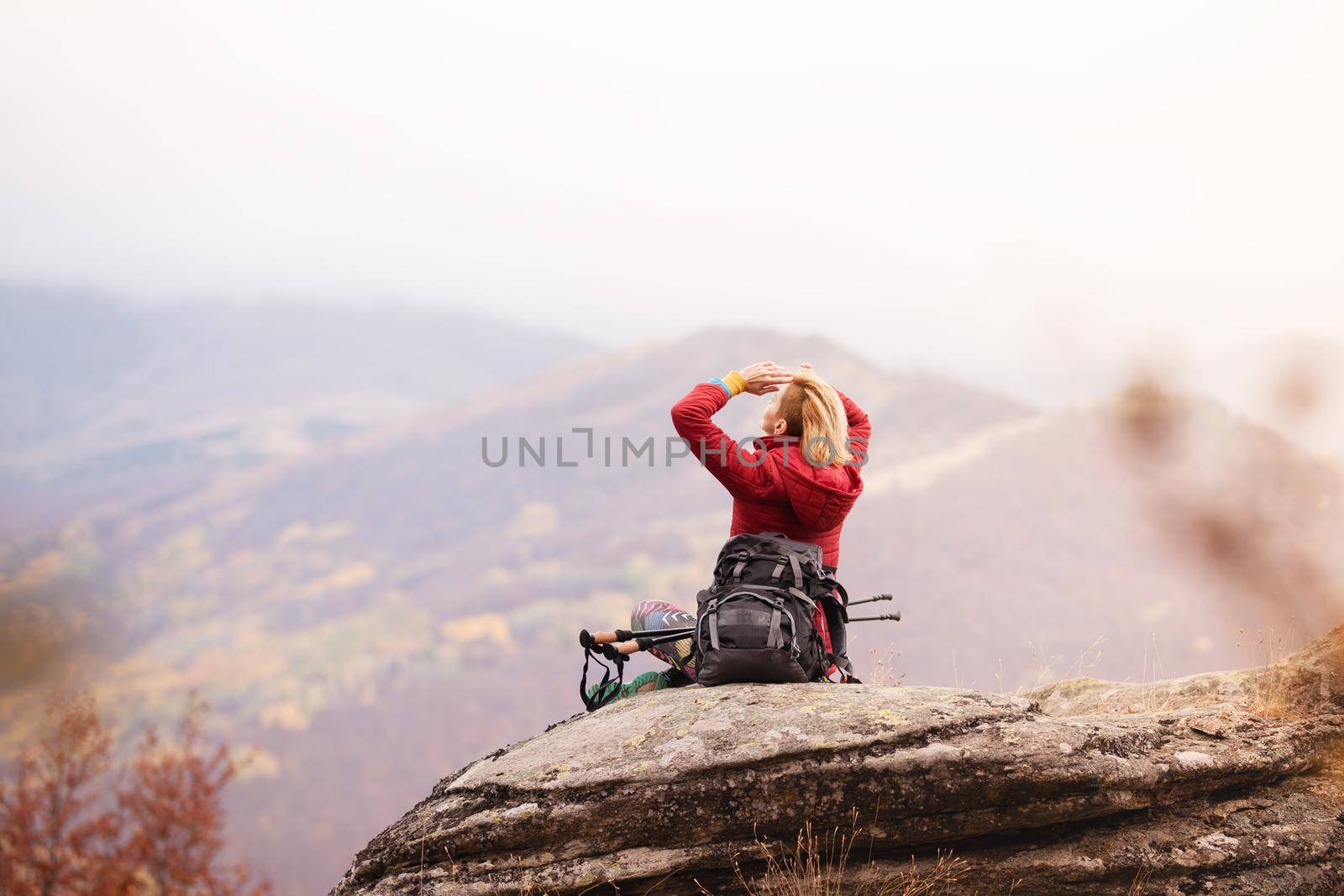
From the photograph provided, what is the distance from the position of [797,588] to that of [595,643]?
1.44 meters

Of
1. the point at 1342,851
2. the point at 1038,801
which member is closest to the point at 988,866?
the point at 1038,801

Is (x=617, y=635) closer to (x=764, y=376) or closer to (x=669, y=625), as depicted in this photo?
→ (x=669, y=625)

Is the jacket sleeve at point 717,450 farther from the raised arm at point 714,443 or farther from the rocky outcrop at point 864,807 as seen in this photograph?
the rocky outcrop at point 864,807

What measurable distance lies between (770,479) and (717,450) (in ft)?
1.33

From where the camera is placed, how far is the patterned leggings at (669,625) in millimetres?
6328

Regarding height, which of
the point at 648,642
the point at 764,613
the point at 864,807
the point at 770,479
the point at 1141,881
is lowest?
the point at 1141,881

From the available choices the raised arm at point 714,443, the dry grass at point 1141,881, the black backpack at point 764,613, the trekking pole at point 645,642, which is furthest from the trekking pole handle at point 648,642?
the dry grass at point 1141,881

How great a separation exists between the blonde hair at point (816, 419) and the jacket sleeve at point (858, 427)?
0.50m

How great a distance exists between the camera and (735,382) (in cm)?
616

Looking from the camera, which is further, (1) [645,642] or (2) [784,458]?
(1) [645,642]

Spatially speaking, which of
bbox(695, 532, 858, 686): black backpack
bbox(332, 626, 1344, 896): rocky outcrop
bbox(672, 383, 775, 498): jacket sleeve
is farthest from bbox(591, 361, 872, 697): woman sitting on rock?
bbox(332, 626, 1344, 896): rocky outcrop

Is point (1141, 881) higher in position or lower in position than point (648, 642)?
lower

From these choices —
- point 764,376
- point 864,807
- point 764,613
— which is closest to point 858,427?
point 764,376

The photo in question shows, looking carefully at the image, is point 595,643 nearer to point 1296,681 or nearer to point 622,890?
point 622,890
